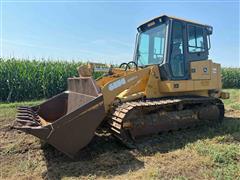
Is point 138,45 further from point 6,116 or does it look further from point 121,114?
point 6,116

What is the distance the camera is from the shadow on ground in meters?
4.13

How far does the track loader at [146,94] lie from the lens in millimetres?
4504

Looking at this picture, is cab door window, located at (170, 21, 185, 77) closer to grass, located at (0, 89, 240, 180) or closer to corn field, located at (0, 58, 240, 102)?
grass, located at (0, 89, 240, 180)

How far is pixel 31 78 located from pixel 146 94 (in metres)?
9.93

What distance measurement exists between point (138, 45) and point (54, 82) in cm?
889

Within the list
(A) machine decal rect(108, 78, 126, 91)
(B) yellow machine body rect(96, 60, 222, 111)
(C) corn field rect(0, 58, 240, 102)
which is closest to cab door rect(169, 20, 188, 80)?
(B) yellow machine body rect(96, 60, 222, 111)

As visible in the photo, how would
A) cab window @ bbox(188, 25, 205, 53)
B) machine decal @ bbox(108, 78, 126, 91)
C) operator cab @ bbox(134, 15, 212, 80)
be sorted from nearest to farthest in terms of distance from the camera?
machine decal @ bbox(108, 78, 126, 91)
operator cab @ bbox(134, 15, 212, 80)
cab window @ bbox(188, 25, 205, 53)

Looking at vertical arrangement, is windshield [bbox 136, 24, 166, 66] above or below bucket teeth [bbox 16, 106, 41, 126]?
above

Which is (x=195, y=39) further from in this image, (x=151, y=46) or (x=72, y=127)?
(x=72, y=127)

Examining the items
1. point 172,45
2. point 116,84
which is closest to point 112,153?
point 116,84

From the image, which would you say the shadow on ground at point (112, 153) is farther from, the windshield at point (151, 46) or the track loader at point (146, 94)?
the windshield at point (151, 46)

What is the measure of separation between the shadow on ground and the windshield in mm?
1986

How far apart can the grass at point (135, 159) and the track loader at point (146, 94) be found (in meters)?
0.30

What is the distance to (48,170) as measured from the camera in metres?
4.19
